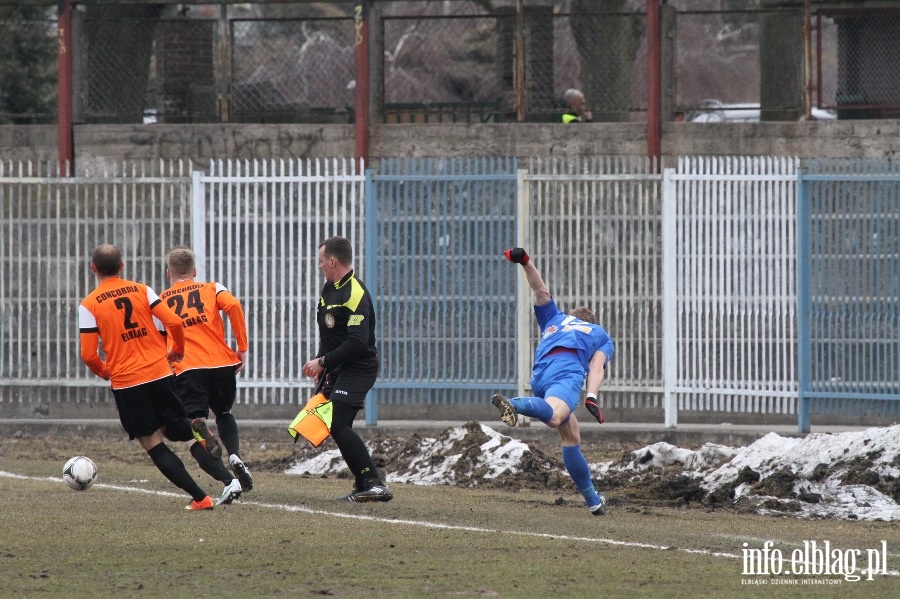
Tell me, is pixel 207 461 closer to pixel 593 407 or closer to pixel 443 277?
pixel 593 407

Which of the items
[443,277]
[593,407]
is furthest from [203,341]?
[443,277]

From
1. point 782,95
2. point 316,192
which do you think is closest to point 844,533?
point 316,192

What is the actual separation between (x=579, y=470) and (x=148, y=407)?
112 inches

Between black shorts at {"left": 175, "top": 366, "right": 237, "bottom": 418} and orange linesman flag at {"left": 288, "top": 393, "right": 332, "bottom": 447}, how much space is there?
0.93 m

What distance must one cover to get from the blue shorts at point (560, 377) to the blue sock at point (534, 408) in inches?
10.2

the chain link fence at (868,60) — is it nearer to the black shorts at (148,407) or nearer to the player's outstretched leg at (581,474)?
the player's outstretched leg at (581,474)

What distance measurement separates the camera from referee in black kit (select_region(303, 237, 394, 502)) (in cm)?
960

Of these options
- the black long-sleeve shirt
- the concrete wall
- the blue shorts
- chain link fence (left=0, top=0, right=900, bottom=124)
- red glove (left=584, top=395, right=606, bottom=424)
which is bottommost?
red glove (left=584, top=395, right=606, bottom=424)

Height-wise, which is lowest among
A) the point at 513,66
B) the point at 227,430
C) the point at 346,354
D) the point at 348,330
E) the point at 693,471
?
the point at 693,471

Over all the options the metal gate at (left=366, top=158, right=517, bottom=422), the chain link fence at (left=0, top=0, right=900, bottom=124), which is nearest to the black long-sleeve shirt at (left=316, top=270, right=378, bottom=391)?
the metal gate at (left=366, top=158, right=517, bottom=422)

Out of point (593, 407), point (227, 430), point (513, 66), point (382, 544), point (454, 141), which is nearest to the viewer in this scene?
point (382, 544)

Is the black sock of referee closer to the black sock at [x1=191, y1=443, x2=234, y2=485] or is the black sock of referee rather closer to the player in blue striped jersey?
the black sock at [x1=191, y1=443, x2=234, y2=485]

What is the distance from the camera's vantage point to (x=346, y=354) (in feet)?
31.3

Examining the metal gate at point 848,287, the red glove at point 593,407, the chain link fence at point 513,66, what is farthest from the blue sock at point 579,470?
the chain link fence at point 513,66
